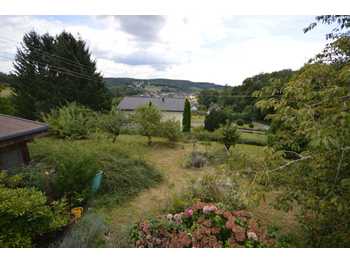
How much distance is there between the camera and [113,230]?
113 inches

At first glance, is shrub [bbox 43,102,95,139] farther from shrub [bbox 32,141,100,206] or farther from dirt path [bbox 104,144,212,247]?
shrub [bbox 32,141,100,206]

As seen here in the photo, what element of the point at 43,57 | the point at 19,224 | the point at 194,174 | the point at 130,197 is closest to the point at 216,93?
the point at 43,57

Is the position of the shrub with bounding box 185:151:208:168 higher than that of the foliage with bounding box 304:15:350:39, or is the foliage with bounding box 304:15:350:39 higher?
the foliage with bounding box 304:15:350:39

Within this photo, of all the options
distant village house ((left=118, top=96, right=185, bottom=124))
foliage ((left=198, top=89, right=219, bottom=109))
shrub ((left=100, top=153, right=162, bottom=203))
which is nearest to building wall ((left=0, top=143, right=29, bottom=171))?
shrub ((left=100, top=153, right=162, bottom=203))

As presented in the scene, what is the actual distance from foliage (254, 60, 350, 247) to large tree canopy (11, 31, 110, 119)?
42.1 feet

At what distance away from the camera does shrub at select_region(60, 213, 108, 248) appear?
236cm

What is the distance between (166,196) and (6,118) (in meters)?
3.92

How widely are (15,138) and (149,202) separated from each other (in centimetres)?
274

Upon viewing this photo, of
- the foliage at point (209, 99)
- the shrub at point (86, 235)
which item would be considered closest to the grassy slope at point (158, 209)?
the shrub at point (86, 235)

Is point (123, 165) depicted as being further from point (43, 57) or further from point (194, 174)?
point (43, 57)

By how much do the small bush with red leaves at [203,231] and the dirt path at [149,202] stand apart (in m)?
0.29

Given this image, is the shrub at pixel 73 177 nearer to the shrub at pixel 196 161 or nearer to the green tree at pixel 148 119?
the shrub at pixel 196 161

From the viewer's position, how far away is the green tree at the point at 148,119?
9344mm

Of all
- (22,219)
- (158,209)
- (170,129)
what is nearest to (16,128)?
(22,219)
